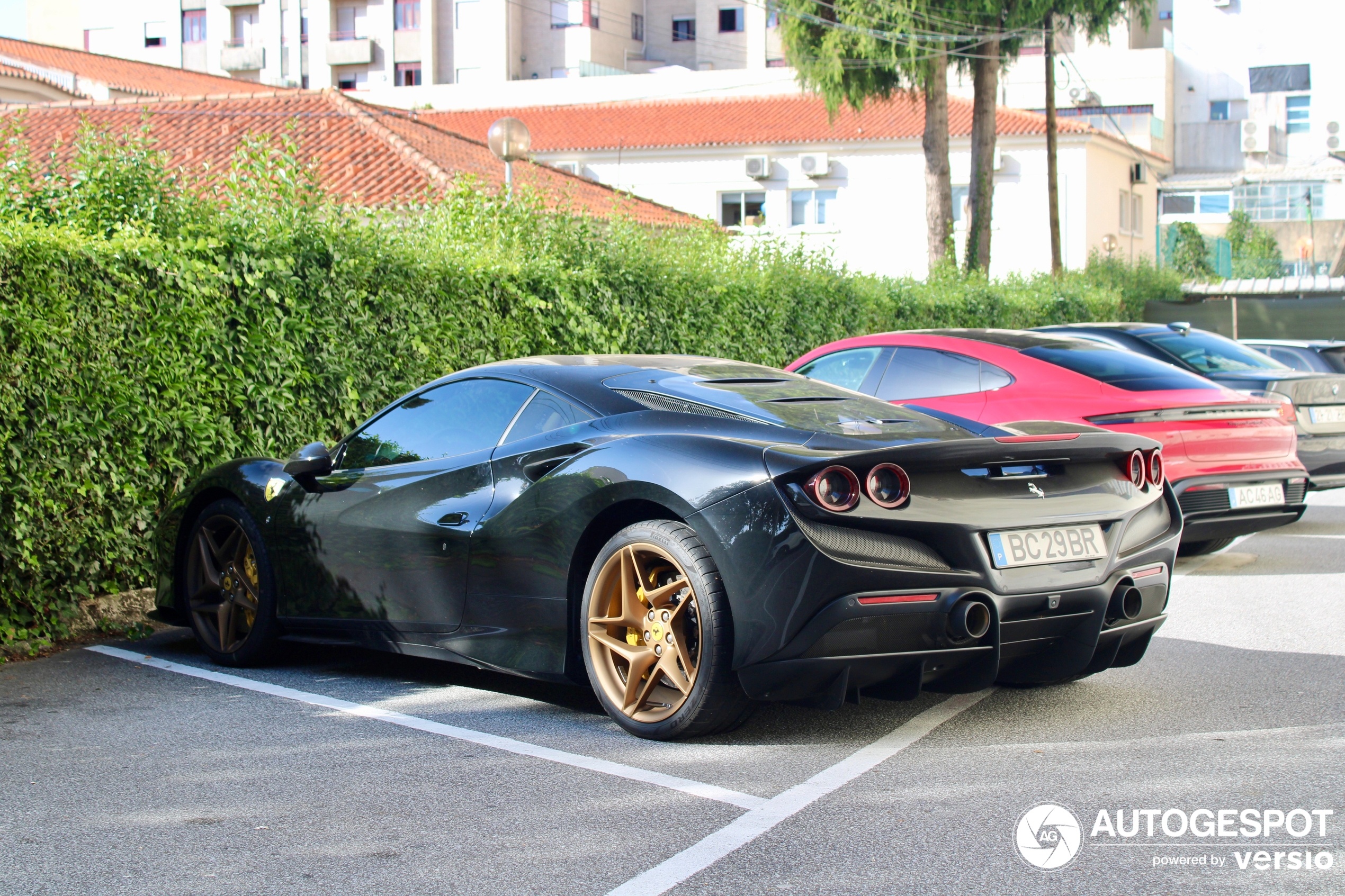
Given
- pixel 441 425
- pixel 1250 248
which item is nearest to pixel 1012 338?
pixel 441 425

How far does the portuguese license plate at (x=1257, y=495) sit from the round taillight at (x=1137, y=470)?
11.6 ft

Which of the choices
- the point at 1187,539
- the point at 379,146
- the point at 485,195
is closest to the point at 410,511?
the point at 1187,539

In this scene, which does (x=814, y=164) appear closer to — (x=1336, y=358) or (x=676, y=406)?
(x=1336, y=358)

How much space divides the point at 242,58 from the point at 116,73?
34891mm

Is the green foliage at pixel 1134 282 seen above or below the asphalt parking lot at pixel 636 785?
above

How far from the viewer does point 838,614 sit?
4371 mm

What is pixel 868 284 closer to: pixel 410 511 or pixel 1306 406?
pixel 1306 406

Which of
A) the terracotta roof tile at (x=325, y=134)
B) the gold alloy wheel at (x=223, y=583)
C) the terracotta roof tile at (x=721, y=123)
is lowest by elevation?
the gold alloy wheel at (x=223, y=583)

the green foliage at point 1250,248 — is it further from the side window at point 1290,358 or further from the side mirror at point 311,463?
the side mirror at point 311,463

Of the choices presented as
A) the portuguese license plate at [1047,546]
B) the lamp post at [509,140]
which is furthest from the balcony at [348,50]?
the portuguese license plate at [1047,546]

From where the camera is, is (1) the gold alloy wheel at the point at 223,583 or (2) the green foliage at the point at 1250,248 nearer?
(1) the gold alloy wheel at the point at 223,583

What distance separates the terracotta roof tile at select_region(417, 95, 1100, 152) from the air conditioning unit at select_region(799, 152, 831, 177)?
36.6 inches

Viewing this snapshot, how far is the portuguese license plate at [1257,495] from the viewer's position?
845 centimetres

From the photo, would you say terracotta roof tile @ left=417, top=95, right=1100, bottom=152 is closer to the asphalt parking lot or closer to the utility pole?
the utility pole
